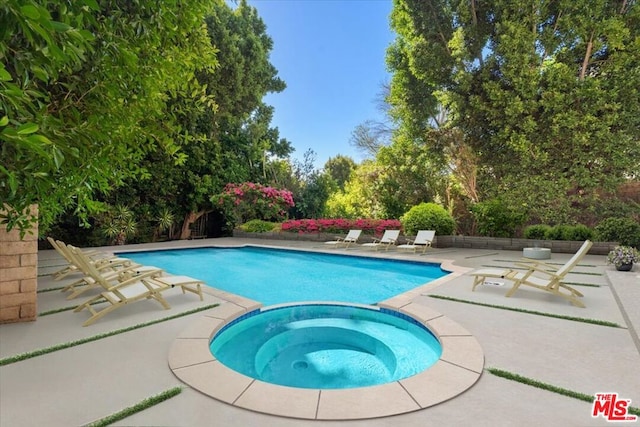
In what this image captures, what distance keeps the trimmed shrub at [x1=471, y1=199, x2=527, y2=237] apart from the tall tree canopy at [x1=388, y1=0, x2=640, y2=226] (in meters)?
1.03

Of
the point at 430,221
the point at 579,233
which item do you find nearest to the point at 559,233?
the point at 579,233

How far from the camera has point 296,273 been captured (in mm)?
9047

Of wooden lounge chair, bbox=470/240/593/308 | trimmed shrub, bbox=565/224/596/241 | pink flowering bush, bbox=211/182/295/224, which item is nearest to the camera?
wooden lounge chair, bbox=470/240/593/308

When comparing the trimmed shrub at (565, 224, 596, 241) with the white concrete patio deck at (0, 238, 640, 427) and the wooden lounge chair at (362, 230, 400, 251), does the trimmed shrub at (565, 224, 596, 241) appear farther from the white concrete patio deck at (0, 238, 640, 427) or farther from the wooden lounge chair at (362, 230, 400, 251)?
the white concrete patio deck at (0, 238, 640, 427)

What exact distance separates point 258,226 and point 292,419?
15.9m

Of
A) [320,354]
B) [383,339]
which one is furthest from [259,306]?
[383,339]

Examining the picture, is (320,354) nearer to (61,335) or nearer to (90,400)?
(90,400)

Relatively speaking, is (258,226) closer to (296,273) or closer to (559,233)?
(296,273)

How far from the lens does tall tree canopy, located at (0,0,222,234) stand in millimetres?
1309

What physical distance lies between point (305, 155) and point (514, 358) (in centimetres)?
2011

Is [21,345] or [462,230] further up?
[462,230]

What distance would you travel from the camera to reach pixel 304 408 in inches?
93.4

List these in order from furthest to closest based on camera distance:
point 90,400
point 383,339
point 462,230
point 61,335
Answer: point 462,230
point 383,339
point 61,335
point 90,400

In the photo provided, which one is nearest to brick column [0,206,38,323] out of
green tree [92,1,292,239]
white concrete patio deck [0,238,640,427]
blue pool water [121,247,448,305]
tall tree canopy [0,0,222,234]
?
white concrete patio deck [0,238,640,427]
